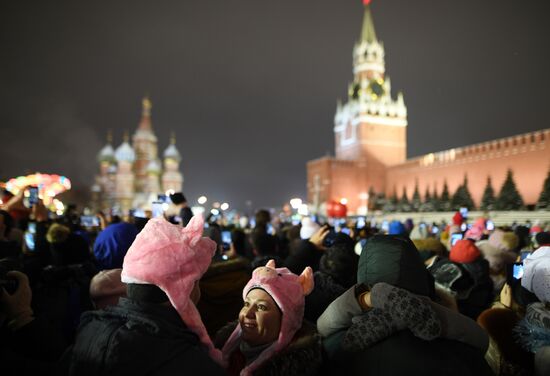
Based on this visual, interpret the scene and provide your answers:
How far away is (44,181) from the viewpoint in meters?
11.0

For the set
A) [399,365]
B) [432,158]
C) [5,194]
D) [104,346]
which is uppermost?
[432,158]

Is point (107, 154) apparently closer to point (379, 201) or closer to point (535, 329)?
point (379, 201)

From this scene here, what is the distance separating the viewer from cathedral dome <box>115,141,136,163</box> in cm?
4469

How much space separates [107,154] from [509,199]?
3994 cm

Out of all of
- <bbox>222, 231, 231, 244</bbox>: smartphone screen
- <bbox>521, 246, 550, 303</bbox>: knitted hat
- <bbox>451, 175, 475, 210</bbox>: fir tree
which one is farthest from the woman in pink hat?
<bbox>451, 175, 475, 210</bbox>: fir tree

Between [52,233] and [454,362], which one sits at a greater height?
[52,233]

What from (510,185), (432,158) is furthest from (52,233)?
(432,158)

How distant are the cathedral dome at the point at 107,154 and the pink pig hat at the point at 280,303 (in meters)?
48.8

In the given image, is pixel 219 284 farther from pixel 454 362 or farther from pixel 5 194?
pixel 5 194

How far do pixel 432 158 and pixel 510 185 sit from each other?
46.7ft

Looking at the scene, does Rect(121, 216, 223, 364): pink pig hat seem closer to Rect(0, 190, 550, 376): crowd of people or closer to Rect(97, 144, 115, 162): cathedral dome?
Rect(0, 190, 550, 376): crowd of people

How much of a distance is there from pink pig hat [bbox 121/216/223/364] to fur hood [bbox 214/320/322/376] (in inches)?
7.8

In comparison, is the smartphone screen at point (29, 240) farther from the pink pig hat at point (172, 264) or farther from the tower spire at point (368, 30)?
the tower spire at point (368, 30)

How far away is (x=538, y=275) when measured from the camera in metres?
1.76
